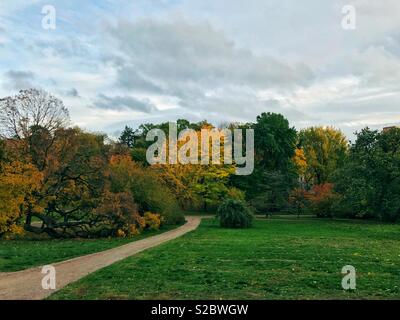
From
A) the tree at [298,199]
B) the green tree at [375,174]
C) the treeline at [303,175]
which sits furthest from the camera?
the tree at [298,199]

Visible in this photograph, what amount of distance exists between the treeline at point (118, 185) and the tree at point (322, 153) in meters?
12.9

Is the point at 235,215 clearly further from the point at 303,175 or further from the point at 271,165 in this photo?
the point at 303,175

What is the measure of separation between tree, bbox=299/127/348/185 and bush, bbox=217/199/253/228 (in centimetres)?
2941

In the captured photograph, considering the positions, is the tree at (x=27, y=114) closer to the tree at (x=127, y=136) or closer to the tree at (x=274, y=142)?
the tree at (x=274, y=142)

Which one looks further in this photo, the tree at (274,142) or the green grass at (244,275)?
the tree at (274,142)

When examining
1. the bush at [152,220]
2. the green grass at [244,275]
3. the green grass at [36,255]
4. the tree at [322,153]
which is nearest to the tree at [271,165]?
the tree at [322,153]

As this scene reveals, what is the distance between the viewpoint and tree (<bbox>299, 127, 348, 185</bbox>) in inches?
2559

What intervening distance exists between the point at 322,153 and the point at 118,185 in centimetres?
4177

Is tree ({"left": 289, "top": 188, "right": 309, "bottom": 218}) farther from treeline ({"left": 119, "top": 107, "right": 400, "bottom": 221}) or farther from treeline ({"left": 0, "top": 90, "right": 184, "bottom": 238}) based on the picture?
treeline ({"left": 0, "top": 90, "right": 184, "bottom": 238})

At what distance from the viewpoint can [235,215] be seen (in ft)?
124

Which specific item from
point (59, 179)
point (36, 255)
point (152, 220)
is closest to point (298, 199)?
point (152, 220)

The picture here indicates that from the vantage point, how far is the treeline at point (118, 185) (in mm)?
29219

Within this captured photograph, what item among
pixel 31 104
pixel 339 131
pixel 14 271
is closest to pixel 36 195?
pixel 31 104
